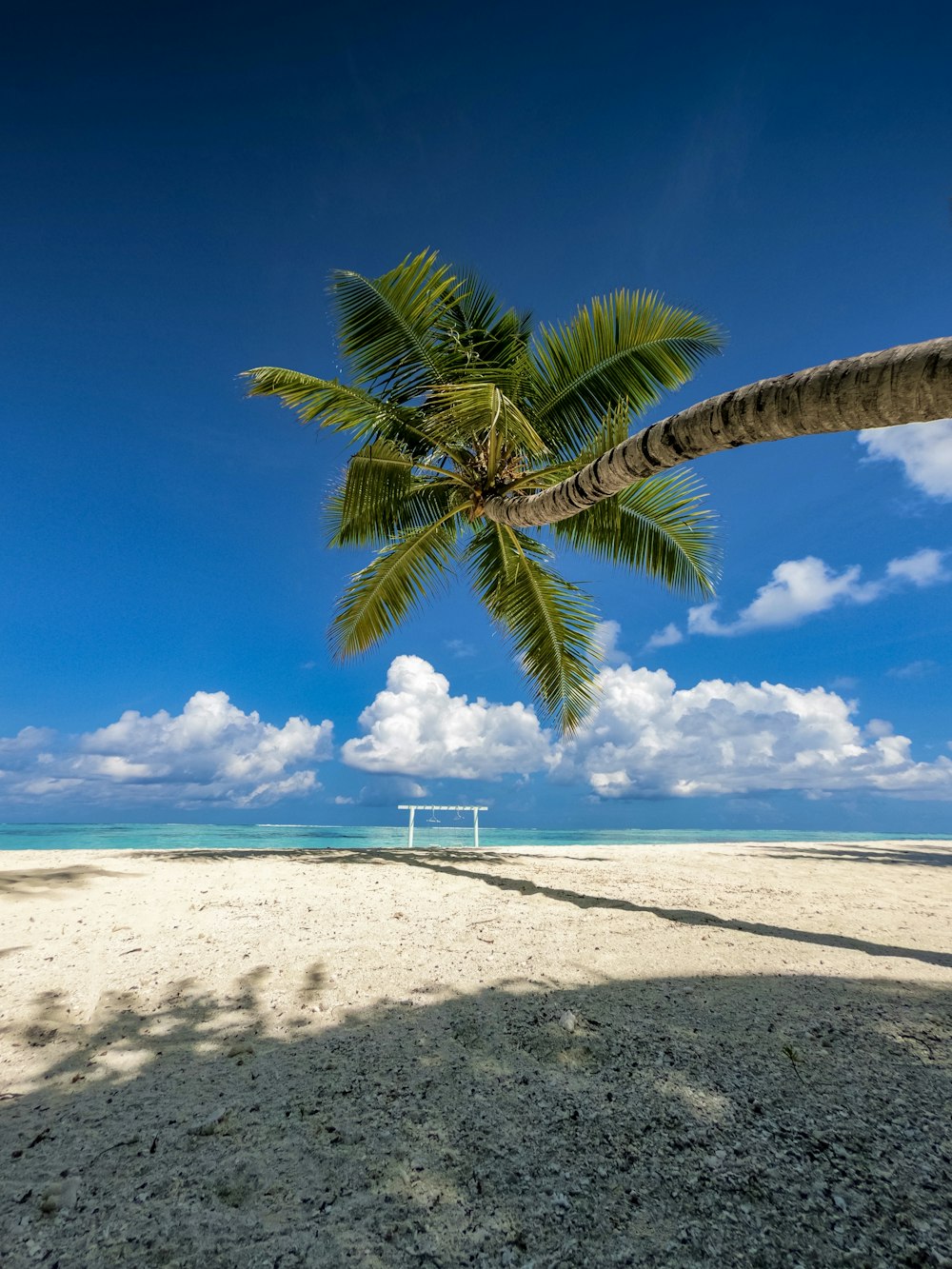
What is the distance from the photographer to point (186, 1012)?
9.41ft

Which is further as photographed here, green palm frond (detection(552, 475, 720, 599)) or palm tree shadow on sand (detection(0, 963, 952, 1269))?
green palm frond (detection(552, 475, 720, 599))

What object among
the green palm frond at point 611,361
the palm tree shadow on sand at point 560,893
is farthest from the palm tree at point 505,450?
the palm tree shadow on sand at point 560,893

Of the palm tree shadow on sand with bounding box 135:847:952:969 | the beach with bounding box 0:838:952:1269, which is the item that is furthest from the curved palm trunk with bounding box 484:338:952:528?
the palm tree shadow on sand with bounding box 135:847:952:969

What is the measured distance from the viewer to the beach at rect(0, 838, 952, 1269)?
154 cm

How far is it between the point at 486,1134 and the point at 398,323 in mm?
7259

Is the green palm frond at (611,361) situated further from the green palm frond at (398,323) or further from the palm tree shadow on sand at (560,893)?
the palm tree shadow on sand at (560,893)

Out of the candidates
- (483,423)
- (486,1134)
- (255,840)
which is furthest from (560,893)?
(255,840)

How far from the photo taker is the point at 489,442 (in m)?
5.75

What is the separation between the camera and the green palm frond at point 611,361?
654 centimetres

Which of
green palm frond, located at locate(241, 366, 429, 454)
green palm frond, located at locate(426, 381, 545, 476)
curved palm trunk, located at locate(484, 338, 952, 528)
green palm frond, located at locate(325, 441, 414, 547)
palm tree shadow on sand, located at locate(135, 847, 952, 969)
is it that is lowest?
palm tree shadow on sand, located at locate(135, 847, 952, 969)

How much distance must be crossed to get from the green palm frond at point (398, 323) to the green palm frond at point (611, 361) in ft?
4.26

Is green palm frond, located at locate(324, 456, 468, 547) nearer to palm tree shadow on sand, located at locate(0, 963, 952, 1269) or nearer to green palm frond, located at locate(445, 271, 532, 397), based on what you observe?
→ green palm frond, located at locate(445, 271, 532, 397)

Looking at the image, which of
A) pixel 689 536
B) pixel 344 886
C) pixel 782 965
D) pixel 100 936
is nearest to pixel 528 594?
pixel 689 536

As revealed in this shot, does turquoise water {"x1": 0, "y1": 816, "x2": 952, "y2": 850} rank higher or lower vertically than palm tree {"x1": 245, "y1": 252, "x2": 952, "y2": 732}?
lower
